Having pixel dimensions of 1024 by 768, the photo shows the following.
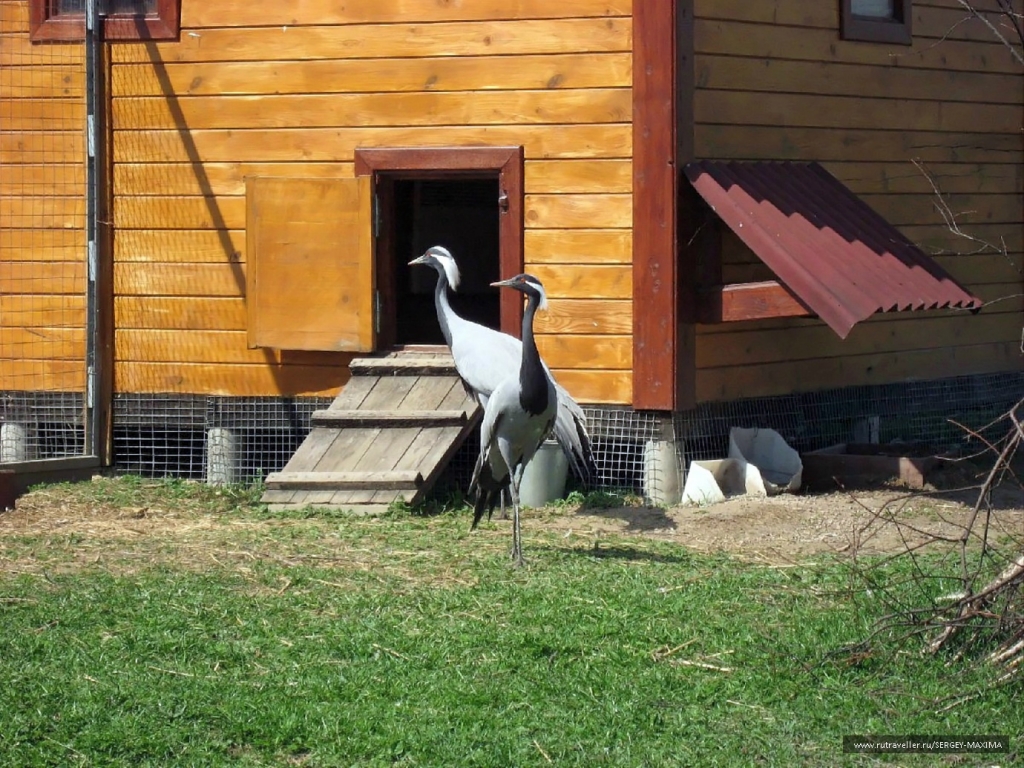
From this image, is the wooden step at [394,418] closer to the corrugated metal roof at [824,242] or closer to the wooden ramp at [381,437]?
the wooden ramp at [381,437]

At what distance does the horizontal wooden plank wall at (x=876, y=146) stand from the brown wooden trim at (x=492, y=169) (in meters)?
1.25

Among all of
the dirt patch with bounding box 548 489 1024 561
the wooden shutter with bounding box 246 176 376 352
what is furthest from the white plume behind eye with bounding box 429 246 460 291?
the dirt patch with bounding box 548 489 1024 561

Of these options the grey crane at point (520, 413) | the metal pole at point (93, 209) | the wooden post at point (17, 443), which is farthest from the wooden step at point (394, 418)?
the wooden post at point (17, 443)

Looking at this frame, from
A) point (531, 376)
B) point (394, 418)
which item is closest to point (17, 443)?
point (394, 418)

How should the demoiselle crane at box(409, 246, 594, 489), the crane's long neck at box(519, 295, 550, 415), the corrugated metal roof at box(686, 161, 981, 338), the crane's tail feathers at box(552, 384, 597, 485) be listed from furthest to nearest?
the corrugated metal roof at box(686, 161, 981, 338), the crane's tail feathers at box(552, 384, 597, 485), the demoiselle crane at box(409, 246, 594, 489), the crane's long neck at box(519, 295, 550, 415)

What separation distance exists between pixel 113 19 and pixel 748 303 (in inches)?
199

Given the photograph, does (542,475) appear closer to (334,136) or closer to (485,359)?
(485,359)

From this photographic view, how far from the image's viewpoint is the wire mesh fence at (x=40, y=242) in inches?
426

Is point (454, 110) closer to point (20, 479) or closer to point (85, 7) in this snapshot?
point (85, 7)

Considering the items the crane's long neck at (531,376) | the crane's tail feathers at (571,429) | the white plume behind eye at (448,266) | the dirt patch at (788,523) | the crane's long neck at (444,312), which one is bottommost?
the dirt patch at (788,523)

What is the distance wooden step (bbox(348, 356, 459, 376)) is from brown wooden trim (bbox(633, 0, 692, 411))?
4.51ft

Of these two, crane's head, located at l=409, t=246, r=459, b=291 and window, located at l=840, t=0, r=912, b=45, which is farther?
window, located at l=840, t=0, r=912, b=45

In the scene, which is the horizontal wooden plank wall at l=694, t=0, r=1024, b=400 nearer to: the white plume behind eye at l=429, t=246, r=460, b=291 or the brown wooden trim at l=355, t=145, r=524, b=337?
the brown wooden trim at l=355, t=145, r=524, b=337

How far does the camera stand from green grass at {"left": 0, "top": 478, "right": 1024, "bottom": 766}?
16.7 feet
